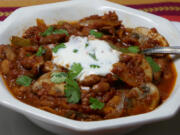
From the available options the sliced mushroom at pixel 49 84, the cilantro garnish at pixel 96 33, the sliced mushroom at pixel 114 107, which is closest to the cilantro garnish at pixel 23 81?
the sliced mushroom at pixel 49 84

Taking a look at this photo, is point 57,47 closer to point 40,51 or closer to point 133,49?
point 40,51

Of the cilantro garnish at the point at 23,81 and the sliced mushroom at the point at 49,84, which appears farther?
the cilantro garnish at the point at 23,81

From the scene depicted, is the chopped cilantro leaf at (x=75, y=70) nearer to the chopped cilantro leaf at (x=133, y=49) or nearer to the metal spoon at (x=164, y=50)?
the chopped cilantro leaf at (x=133, y=49)

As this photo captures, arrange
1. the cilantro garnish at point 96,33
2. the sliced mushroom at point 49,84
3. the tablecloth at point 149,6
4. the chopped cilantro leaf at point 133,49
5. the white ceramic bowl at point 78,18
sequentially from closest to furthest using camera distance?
1. the white ceramic bowl at point 78,18
2. the sliced mushroom at point 49,84
3. the chopped cilantro leaf at point 133,49
4. the cilantro garnish at point 96,33
5. the tablecloth at point 149,6

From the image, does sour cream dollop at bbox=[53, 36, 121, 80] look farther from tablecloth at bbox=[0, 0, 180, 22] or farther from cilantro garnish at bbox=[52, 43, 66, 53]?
tablecloth at bbox=[0, 0, 180, 22]

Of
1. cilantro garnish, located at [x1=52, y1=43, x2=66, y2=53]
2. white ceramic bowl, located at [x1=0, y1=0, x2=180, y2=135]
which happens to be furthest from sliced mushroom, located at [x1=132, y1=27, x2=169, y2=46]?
cilantro garnish, located at [x1=52, y1=43, x2=66, y2=53]
